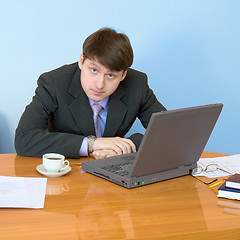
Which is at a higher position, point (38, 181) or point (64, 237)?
point (64, 237)

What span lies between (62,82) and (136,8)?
1.17m

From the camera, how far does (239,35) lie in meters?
3.21

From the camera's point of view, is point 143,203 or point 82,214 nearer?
point 82,214

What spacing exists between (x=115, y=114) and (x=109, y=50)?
426 millimetres

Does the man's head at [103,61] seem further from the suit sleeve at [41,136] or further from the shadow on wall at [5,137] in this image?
the shadow on wall at [5,137]

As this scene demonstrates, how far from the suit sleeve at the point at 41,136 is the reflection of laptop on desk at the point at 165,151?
23cm

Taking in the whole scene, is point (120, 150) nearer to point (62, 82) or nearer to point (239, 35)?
point (62, 82)

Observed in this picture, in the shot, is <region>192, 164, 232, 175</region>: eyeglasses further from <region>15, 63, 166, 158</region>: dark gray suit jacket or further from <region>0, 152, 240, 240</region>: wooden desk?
<region>15, 63, 166, 158</region>: dark gray suit jacket

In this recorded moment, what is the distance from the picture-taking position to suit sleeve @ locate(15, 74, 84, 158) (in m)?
1.82

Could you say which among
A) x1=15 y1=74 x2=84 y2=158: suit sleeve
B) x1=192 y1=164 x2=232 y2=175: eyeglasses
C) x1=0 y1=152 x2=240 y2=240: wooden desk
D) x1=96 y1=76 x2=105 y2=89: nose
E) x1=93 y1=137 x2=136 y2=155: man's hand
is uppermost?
x1=96 y1=76 x2=105 y2=89: nose

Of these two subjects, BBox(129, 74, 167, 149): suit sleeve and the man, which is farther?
BBox(129, 74, 167, 149): suit sleeve

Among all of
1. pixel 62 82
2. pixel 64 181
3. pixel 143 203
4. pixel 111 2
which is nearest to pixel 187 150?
pixel 143 203

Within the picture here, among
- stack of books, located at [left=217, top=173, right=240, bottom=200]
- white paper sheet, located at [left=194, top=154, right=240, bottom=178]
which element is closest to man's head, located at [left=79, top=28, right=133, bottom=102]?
white paper sheet, located at [left=194, top=154, right=240, bottom=178]

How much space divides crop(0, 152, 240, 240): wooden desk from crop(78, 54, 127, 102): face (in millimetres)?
513
